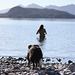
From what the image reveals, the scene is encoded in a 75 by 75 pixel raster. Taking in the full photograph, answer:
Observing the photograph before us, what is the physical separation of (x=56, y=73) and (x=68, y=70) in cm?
Answer: 83

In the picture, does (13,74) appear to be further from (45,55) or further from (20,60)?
(45,55)

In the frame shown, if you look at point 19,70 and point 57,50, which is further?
point 57,50

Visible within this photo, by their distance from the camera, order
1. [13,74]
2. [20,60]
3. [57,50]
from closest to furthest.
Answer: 1. [13,74]
2. [20,60]
3. [57,50]

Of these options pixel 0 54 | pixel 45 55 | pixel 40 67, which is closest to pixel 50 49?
pixel 45 55

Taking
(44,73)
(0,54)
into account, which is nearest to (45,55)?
(0,54)

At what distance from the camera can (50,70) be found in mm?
15016

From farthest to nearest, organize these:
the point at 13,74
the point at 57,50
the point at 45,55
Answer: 1. the point at 57,50
2. the point at 45,55
3. the point at 13,74

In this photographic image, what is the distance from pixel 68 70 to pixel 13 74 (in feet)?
9.97

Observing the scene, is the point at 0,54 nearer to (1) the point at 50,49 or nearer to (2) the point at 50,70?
(1) the point at 50,49

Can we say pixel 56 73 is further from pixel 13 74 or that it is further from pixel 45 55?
pixel 45 55

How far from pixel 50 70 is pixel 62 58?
5.84m

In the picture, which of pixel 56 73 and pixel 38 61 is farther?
pixel 38 61

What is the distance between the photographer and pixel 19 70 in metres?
15.0

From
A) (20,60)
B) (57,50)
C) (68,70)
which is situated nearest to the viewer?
(68,70)
